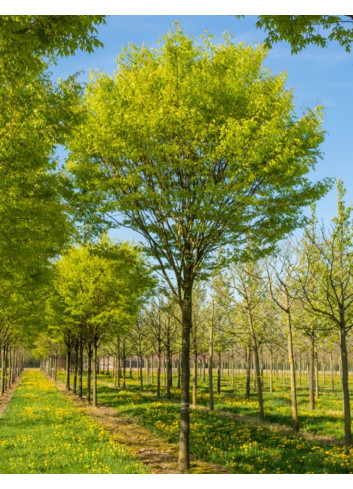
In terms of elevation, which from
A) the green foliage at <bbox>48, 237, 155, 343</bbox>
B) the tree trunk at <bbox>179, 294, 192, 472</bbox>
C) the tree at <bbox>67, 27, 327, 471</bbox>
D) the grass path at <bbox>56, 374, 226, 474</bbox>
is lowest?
the grass path at <bbox>56, 374, 226, 474</bbox>

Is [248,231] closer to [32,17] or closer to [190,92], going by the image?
[190,92]

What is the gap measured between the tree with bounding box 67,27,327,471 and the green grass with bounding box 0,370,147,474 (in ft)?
5.87

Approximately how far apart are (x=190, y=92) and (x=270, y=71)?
257 centimetres

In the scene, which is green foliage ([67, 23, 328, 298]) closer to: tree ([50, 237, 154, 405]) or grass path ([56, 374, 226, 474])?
grass path ([56, 374, 226, 474])

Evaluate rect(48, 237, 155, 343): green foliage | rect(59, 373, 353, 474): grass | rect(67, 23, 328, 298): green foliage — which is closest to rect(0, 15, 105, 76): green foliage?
rect(67, 23, 328, 298): green foliage

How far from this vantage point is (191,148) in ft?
31.6

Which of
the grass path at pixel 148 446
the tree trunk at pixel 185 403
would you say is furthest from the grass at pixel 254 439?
the tree trunk at pixel 185 403

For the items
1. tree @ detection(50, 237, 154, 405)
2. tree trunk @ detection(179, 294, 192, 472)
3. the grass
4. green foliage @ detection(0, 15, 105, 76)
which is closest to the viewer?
green foliage @ detection(0, 15, 105, 76)

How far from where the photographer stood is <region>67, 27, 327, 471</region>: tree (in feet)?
30.1

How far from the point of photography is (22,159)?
A: 840 centimetres

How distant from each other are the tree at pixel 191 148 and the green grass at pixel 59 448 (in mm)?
1790

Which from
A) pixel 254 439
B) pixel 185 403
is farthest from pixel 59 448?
pixel 254 439

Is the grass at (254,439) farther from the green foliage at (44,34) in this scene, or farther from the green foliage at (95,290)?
the green foliage at (44,34)
